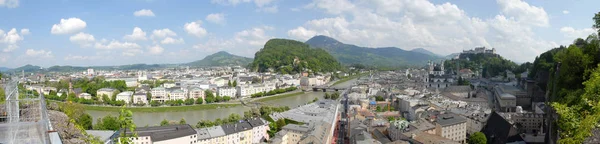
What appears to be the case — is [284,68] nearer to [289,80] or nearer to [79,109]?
[289,80]

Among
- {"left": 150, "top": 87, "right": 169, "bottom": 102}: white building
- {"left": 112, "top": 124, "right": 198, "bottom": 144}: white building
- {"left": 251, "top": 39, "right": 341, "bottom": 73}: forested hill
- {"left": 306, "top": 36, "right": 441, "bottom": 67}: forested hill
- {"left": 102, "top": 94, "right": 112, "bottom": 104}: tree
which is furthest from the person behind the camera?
{"left": 306, "top": 36, "right": 441, "bottom": 67}: forested hill

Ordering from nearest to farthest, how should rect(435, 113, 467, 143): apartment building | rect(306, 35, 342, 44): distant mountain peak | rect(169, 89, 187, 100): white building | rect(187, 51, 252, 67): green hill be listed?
1. rect(435, 113, 467, 143): apartment building
2. rect(169, 89, 187, 100): white building
3. rect(187, 51, 252, 67): green hill
4. rect(306, 35, 342, 44): distant mountain peak

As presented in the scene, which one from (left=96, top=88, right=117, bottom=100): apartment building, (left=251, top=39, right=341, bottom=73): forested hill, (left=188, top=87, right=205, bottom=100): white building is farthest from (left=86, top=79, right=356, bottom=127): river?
(left=251, top=39, right=341, bottom=73): forested hill

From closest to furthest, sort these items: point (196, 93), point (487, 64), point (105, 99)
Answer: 1. point (105, 99)
2. point (196, 93)
3. point (487, 64)

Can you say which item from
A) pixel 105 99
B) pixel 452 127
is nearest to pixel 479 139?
pixel 452 127

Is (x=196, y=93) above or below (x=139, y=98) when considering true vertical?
above

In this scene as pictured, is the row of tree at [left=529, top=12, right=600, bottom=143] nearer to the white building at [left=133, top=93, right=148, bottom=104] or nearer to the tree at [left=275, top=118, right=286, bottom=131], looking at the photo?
the tree at [left=275, top=118, right=286, bottom=131]

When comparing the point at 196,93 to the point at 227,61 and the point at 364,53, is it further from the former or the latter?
the point at 364,53

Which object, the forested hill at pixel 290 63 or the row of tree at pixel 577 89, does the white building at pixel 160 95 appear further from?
the row of tree at pixel 577 89

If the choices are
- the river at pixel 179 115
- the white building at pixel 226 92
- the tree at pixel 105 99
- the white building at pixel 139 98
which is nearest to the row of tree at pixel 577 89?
the river at pixel 179 115
